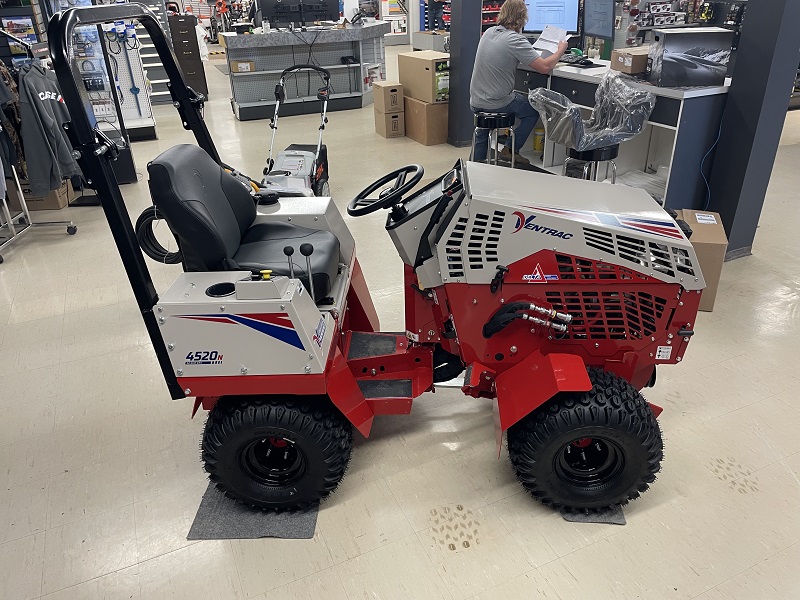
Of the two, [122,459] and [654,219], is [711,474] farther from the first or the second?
[122,459]

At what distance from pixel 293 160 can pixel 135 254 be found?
299 centimetres

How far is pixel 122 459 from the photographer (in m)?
2.51

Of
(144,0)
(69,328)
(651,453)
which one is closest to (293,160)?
(69,328)

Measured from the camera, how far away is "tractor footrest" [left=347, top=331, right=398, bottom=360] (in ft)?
8.14

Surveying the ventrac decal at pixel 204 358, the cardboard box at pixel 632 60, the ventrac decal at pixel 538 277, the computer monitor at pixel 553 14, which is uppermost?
the computer monitor at pixel 553 14

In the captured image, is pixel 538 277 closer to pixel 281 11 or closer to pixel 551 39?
pixel 551 39

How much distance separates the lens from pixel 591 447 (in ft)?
7.26

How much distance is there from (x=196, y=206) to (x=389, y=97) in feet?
17.2

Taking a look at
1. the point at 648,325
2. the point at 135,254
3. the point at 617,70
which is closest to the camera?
the point at 135,254

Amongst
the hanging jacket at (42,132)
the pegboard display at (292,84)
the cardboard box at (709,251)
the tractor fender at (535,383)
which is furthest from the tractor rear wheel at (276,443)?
the pegboard display at (292,84)

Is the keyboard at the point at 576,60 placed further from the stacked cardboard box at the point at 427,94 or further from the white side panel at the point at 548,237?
the white side panel at the point at 548,237

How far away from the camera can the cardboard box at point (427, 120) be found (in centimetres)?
668

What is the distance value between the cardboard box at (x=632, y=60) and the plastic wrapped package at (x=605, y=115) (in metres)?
0.08

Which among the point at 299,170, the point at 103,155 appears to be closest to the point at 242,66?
the point at 299,170
